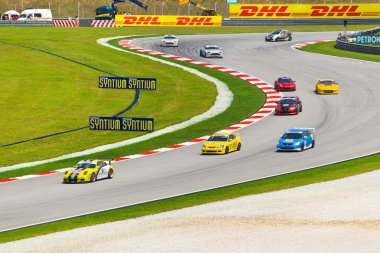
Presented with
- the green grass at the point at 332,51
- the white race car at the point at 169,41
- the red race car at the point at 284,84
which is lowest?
the red race car at the point at 284,84

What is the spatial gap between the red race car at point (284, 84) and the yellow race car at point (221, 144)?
2031 centimetres

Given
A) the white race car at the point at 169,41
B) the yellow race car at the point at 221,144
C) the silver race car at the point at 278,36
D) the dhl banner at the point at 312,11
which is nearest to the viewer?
the yellow race car at the point at 221,144

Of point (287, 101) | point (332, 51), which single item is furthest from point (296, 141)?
point (332, 51)

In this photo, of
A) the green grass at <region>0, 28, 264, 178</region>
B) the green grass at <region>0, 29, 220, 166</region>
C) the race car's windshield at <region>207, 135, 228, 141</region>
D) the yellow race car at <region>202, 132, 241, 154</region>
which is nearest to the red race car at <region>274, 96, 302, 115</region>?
the green grass at <region>0, 28, 264, 178</region>

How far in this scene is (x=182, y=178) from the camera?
3800cm

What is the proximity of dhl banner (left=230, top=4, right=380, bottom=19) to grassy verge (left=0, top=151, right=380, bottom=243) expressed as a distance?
71.0 metres

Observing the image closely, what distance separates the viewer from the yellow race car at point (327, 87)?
2518 inches

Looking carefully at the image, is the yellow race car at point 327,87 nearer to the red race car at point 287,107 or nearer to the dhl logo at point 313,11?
the red race car at point 287,107

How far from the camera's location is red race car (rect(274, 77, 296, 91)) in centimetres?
6481

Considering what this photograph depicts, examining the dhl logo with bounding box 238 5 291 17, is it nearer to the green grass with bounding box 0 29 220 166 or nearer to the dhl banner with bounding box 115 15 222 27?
the dhl banner with bounding box 115 15 222 27

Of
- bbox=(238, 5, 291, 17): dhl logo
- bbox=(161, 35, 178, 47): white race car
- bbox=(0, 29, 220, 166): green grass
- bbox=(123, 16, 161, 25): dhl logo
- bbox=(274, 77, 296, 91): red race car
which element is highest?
bbox=(238, 5, 291, 17): dhl logo

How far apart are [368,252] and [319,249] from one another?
132cm

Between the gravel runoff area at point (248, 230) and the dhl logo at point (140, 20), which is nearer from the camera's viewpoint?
the gravel runoff area at point (248, 230)

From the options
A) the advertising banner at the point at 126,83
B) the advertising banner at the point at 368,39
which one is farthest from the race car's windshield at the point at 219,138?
the advertising banner at the point at 368,39
